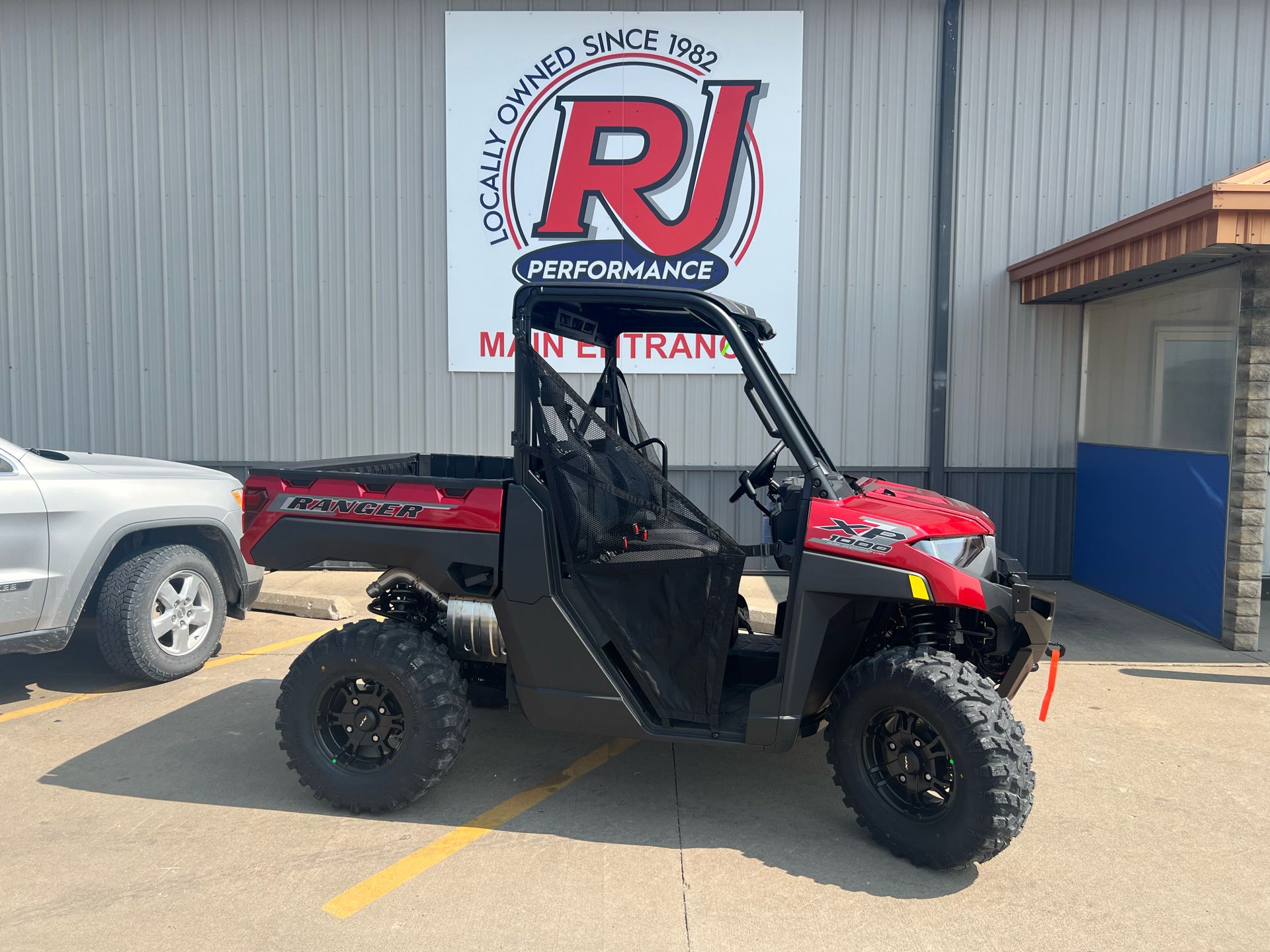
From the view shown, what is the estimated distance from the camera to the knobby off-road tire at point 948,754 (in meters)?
3.29

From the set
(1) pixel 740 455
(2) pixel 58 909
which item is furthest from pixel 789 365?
(2) pixel 58 909

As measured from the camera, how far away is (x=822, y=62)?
873 centimetres

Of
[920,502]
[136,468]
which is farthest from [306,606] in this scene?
[920,502]

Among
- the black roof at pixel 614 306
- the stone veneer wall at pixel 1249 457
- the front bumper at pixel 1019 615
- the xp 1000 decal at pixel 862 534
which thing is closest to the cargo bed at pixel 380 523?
the black roof at pixel 614 306

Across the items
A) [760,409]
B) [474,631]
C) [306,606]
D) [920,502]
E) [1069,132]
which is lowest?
[306,606]

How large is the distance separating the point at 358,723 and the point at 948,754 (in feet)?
7.84

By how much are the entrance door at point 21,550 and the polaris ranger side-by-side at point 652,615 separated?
68.7 inches

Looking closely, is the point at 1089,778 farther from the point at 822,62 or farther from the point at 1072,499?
the point at 822,62

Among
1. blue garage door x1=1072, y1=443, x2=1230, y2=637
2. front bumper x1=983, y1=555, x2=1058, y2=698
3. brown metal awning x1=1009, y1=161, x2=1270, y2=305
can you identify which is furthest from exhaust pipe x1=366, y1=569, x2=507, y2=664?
blue garage door x1=1072, y1=443, x2=1230, y2=637

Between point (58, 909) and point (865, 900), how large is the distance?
9.15ft

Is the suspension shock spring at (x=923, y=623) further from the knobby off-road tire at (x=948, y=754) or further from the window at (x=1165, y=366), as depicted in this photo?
the window at (x=1165, y=366)

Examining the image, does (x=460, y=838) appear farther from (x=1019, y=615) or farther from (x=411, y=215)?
(x=411, y=215)

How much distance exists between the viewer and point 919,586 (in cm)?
342

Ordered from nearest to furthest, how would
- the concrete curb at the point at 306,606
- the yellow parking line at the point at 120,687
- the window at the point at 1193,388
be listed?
the yellow parking line at the point at 120,687 → the window at the point at 1193,388 → the concrete curb at the point at 306,606
